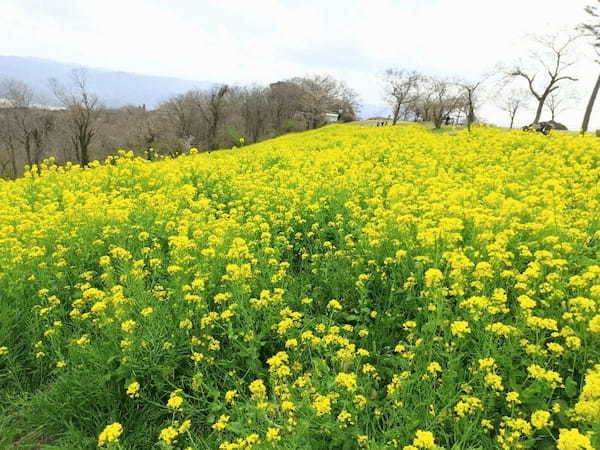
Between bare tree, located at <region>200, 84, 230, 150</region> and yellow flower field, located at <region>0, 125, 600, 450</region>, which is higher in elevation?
bare tree, located at <region>200, 84, 230, 150</region>

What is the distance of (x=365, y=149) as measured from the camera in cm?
1489

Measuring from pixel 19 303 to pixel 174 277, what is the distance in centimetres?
234

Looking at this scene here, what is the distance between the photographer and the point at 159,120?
66562mm

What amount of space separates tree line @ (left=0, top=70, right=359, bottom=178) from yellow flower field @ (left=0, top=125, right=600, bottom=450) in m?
45.6

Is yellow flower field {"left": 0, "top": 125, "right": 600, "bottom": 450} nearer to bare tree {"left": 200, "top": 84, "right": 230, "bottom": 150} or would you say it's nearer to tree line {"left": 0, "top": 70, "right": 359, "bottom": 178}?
tree line {"left": 0, "top": 70, "right": 359, "bottom": 178}

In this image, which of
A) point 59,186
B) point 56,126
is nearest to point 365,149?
point 59,186

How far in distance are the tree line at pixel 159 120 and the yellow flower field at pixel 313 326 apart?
45.6 m

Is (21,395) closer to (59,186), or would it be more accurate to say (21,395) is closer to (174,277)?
(174,277)

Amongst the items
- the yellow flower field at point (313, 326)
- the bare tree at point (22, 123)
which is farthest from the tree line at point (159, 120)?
the yellow flower field at point (313, 326)

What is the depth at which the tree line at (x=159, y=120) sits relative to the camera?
179ft

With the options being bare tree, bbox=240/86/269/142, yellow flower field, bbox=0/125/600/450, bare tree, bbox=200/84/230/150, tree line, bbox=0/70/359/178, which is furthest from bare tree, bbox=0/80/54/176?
yellow flower field, bbox=0/125/600/450

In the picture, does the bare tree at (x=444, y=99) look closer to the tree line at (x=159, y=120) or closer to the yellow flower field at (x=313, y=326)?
the tree line at (x=159, y=120)

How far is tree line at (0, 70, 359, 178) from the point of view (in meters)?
54.5

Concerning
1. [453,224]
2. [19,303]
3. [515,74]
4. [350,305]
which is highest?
[515,74]
